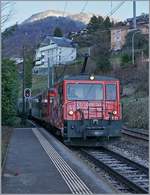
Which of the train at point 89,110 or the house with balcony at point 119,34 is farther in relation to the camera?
the house with balcony at point 119,34

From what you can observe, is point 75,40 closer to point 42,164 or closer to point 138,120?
point 138,120

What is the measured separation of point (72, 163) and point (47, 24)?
44467 mm

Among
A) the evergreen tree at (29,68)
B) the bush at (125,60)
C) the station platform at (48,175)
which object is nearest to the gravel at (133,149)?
the station platform at (48,175)

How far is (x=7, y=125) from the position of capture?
1374 inches

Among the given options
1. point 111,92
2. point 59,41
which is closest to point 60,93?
point 111,92

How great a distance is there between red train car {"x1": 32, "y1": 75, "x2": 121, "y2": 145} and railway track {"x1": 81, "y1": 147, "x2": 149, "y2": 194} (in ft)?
2.46

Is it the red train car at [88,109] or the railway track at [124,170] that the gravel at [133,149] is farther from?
the red train car at [88,109]

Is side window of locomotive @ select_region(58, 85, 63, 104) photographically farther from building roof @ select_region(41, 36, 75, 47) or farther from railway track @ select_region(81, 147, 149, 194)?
building roof @ select_region(41, 36, 75, 47)

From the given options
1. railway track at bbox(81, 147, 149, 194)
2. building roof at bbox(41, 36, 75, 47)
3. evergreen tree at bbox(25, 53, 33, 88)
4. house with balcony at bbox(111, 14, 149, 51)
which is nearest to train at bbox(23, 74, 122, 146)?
railway track at bbox(81, 147, 149, 194)

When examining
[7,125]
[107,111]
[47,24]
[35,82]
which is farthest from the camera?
[35,82]

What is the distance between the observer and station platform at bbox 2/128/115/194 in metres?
9.84

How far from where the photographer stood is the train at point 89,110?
65.7 feet

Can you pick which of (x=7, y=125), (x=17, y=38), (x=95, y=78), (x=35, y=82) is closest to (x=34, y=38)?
(x=17, y=38)

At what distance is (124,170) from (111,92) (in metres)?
7.03
